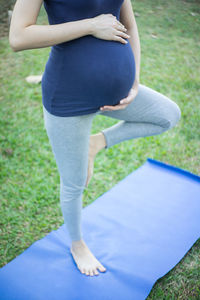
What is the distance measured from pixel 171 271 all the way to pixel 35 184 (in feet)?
4.32

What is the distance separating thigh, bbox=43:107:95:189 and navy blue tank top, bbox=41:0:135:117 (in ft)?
0.16

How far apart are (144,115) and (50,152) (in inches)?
60.8

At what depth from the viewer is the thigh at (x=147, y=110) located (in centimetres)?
138

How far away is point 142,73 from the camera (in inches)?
162

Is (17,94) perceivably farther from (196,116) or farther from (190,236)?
(190,236)

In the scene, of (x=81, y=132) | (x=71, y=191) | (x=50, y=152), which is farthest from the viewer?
(x=50, y=152)

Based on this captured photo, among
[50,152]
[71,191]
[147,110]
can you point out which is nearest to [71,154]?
[71,191]

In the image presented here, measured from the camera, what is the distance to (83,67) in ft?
3.43

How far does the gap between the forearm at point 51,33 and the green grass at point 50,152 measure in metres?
1.42

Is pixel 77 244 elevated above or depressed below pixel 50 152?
above

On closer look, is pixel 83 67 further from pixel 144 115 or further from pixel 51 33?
pixel 144 115

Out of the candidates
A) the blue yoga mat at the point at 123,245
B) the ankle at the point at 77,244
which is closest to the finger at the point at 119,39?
the ankle at the point at 77,244

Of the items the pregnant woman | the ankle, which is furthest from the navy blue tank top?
the ankle

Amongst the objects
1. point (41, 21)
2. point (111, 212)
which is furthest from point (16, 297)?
point (41, 21)
